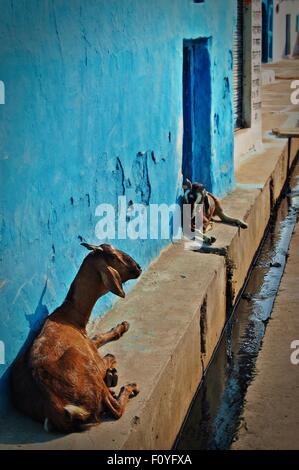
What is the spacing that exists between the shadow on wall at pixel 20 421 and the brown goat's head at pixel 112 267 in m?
0.52

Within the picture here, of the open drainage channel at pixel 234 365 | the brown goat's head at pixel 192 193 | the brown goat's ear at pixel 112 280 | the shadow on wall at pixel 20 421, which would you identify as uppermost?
the brown goat's ear at pixel 112 280

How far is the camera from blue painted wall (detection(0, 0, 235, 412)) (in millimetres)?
4867

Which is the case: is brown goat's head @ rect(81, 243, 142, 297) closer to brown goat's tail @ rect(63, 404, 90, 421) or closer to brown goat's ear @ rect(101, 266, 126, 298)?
brown goat's ear @ rect(101, 266, 126, 298)

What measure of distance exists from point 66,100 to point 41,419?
235 cm

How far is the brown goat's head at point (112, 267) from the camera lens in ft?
16.8

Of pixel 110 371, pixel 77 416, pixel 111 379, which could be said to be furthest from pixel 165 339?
pixel 77 416

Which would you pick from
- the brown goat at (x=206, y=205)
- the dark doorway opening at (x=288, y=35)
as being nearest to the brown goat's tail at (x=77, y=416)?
the brown goat at (x=206, y=205)

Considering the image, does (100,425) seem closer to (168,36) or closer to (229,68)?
(168,36)

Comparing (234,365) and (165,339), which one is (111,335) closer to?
(165,339)

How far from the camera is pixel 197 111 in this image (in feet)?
33.8

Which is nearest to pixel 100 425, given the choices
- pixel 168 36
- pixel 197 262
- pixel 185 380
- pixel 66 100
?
pixel 185 380

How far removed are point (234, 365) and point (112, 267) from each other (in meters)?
2.76

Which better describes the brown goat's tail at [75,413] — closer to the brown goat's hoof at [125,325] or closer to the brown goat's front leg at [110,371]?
the brown goat's front leg at [110,371]

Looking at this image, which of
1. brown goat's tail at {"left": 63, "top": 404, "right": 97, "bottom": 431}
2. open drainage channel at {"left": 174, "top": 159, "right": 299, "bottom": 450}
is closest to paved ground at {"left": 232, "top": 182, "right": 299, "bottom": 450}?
open drainage channel at {"left": 174, "top": 159, "right": 299, "bottom": 450}
